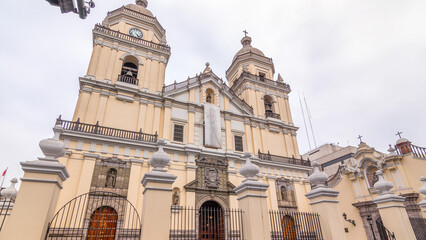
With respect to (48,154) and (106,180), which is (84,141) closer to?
(106,180)

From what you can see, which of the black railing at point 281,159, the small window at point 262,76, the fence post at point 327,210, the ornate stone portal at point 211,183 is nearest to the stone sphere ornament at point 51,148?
the fence post at point 327,210

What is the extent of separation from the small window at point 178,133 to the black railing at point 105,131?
142 cm

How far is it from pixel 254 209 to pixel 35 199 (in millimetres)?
4930

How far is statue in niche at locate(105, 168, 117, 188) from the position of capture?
12.7 meters

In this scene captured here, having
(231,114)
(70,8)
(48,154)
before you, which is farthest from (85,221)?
(231,114)

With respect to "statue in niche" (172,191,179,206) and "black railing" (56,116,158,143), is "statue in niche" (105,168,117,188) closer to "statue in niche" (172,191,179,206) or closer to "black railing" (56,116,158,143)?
"black railing" (56,116,158,143)

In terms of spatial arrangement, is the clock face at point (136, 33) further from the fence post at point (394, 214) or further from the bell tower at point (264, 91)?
the fence post at point (394, 214)

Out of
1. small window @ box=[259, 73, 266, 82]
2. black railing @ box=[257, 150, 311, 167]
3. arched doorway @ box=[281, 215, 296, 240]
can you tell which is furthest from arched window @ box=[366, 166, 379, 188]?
small window @ box=[259, 73, 266, 82]

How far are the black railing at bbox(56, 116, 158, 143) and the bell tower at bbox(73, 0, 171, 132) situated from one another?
537 mm

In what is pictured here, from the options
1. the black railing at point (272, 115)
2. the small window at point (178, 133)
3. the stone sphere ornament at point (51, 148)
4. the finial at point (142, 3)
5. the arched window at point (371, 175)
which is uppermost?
the finial at point (142, 3)

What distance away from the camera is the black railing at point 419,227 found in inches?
406

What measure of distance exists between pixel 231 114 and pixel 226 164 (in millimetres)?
4568

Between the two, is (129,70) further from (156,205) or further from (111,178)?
(156,205)

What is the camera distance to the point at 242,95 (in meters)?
22.3
